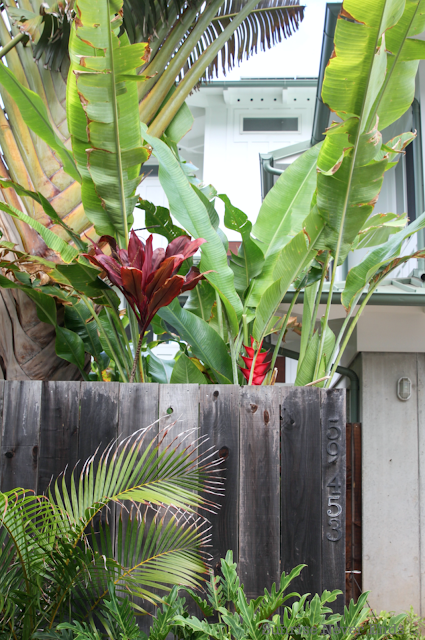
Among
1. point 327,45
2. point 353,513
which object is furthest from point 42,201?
point 327,45

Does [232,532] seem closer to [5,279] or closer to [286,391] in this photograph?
[286,391]

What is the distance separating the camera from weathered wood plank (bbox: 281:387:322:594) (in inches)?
87.2

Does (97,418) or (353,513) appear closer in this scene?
(97,418)

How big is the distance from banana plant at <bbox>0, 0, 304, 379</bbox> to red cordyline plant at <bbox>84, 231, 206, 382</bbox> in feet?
Answer: 1.40

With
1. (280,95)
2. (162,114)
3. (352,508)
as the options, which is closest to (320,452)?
(162,114)

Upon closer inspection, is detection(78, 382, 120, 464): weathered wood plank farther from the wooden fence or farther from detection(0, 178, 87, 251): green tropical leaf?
detection(0, 178, 87, 251): green tropical leaf

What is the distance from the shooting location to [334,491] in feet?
7.48

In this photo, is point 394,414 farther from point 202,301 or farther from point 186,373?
point 186,373

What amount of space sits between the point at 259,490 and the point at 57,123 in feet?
8.92

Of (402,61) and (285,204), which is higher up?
(402,61)

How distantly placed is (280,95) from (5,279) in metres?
11.7

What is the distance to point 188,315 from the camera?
2910mm

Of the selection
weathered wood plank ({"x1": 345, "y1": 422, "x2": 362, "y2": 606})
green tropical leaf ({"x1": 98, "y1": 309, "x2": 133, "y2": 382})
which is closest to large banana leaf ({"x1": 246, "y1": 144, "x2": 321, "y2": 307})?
green tropical leaf ({"x1": 98, "y1": 309, "x2": 133, "y2": 382})

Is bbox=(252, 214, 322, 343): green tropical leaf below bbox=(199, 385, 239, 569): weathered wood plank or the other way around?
the other way around
